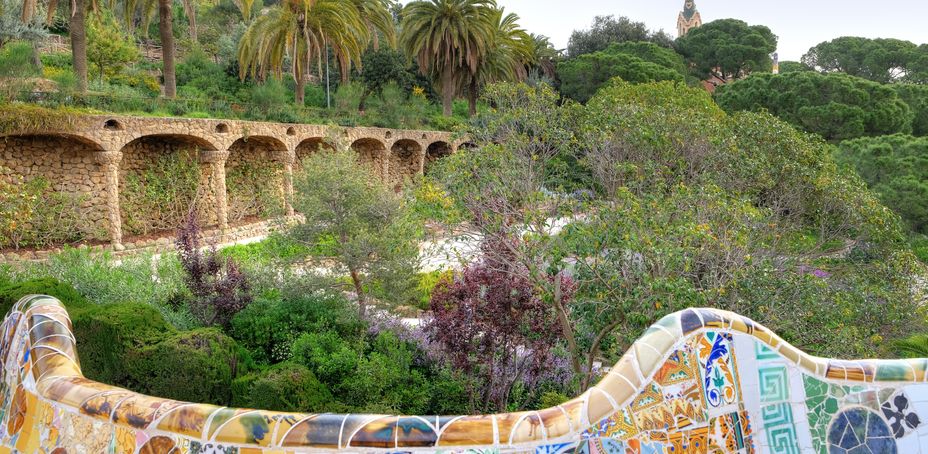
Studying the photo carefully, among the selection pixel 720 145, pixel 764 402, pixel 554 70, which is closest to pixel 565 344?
pixel 720 145

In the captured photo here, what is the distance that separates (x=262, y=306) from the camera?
28.8 ft

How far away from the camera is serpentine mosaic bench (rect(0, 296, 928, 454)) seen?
2.47m

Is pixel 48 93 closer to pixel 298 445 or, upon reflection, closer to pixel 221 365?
pixel 221 365

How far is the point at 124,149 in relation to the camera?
1608cm

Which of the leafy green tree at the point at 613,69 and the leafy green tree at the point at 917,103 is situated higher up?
the leafy green tree at the point at 613,69

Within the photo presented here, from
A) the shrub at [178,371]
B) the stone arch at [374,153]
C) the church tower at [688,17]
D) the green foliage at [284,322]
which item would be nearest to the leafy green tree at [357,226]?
the green foliage at [284,322]

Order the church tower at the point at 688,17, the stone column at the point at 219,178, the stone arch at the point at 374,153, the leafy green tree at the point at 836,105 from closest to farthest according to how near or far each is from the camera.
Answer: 1. the stone column at the point at 219,178
2. the leafy green tree at the point at 836,105
3. the stone arch at the point at 374,153
4. the church tower at the point at 688,17

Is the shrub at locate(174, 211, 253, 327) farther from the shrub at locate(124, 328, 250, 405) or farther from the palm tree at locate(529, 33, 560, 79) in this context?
the palm tree at locate(529, 33, 560, 79)

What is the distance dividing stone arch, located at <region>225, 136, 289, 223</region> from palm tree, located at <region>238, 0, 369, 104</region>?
7.91 feet

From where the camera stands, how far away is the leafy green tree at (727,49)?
4070 centimetres

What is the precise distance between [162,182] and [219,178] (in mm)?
1335

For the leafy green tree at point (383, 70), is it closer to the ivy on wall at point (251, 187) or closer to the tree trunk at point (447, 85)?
the tree trunk at point (447, 85)

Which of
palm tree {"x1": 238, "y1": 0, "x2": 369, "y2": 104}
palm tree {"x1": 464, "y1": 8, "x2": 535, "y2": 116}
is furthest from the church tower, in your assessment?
palm tree {"x1": 238, "y1": 0, "x2": 369, "y2": 104}

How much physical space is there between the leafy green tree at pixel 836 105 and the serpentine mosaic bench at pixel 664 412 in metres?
22.2
